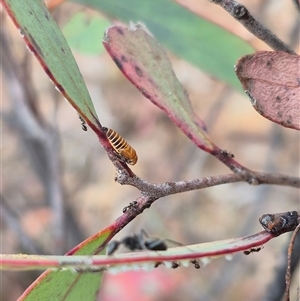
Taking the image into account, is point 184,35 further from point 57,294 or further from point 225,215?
point 225,215

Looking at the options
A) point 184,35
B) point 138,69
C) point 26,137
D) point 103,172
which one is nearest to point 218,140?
point 103,172

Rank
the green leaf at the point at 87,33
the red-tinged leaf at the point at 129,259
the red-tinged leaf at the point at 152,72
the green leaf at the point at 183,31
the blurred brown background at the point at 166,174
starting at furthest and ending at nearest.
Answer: the blurred brown background at the point at 166,174 → the green leaf at the point at 87,33 → the green leaf at the point at 183,31 → the red-tinged leaf at the point at 152,72 → the red-tinged leaf at the point at 129,259

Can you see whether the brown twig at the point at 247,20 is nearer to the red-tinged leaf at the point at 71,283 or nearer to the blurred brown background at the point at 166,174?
the red-tinged leaf at the point at 71,283

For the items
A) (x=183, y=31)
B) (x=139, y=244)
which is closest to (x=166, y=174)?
(x=183, y=31)

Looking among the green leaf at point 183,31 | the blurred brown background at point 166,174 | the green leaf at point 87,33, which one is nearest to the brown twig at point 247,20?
the green leaf at point 183,31

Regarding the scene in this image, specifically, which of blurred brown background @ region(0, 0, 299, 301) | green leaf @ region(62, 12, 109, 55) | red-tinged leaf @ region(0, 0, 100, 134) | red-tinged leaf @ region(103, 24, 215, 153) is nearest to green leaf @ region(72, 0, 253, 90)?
green leaf @ region(62, 12, 109, 55)

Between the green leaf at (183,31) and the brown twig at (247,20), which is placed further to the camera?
the green leaf at (183,31)

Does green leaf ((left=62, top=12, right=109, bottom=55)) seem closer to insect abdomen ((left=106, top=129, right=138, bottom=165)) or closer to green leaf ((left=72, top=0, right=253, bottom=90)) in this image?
green leaf ((left=72, top=0, right=253, bottom=90))
